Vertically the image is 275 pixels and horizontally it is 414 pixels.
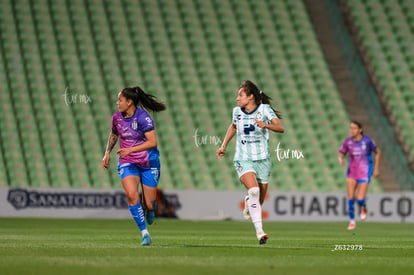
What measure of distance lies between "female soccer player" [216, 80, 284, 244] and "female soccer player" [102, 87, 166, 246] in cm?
93

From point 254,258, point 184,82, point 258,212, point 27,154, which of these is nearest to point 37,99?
point 27,154

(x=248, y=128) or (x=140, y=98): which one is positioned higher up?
(x=140, y=98)

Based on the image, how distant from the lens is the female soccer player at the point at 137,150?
41.1 feet

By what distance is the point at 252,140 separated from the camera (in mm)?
13188

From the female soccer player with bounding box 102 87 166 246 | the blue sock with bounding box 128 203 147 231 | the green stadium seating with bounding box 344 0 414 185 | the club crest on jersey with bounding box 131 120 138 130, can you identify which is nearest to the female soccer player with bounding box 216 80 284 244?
the female soccer player with bounding box 102 87 166 246

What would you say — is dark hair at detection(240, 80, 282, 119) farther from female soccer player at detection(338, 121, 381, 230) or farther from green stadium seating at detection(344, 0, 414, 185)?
green stadium seating at detection(344, 0, 414, 185)

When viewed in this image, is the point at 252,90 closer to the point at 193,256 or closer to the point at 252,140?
the point at 252,140

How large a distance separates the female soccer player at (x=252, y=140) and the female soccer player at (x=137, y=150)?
930mm

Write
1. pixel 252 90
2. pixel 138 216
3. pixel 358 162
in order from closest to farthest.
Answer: pixel 138 216
pixel 252 90
pixel 358 162

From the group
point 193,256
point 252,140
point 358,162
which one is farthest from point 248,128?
point 358,162

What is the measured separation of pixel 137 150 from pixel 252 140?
5.35 feet

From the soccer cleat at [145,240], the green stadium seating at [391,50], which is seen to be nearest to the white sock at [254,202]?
the soccer cleat at [145,240]

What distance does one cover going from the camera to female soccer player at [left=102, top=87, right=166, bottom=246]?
1252 centimetres

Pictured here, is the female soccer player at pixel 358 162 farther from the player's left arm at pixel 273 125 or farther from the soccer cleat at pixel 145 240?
the soccer cleat at pixel 145 240
